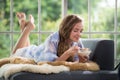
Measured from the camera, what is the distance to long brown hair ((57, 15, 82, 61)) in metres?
3.10

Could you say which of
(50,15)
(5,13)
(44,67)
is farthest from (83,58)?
(50,15)

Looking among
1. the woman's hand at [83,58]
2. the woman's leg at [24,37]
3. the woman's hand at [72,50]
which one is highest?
the woman's leg at [24,37]

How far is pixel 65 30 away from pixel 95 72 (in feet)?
1.89

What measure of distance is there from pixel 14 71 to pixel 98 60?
832 millimetres

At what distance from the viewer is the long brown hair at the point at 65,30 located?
3.10m

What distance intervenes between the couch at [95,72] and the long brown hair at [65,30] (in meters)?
0.25

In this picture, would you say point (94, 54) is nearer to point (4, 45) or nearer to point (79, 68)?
point (79, 68)

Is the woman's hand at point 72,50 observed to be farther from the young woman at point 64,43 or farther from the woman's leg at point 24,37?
the woman's leg at point 24,37

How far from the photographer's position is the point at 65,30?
3.11 m

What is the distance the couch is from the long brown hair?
247 millimetres

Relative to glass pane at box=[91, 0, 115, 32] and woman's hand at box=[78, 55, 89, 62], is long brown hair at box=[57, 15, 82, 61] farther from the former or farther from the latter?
glass pane at box=[91, 0, 115, 32]

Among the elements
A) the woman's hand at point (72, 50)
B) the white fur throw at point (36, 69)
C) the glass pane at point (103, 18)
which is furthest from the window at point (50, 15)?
the white fur throw at point (36, 69)

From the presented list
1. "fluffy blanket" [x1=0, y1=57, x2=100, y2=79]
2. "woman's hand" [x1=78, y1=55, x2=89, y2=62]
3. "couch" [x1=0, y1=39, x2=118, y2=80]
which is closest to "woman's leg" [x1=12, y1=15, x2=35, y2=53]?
"fluffy blanket" [x1=0, y1=57, x2=100, y2=79]

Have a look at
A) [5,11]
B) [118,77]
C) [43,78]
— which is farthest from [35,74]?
[5,11]
